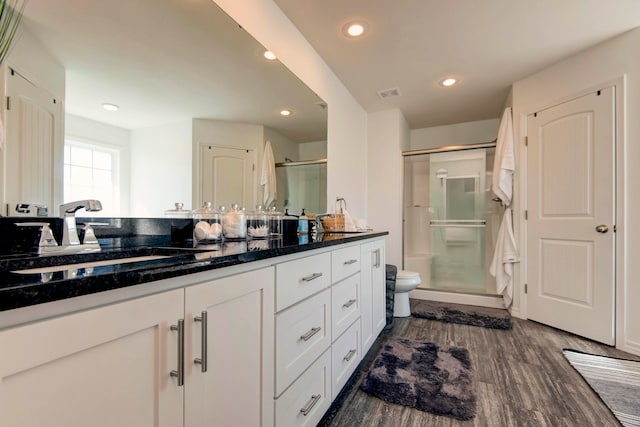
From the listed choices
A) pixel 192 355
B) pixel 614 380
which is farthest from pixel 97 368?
pixel 614 380

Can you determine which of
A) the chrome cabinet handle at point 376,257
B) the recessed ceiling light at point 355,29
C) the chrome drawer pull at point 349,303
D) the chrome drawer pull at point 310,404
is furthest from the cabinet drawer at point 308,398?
the recessed ceiling light at point 355,29

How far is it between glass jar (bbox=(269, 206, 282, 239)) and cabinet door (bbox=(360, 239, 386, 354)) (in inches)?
21.9

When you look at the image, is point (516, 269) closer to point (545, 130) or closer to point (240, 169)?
point (545, 130)

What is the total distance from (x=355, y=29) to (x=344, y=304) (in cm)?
193

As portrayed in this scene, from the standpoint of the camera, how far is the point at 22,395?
17.3 inches

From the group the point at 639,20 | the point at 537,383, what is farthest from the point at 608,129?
the point at 537,383

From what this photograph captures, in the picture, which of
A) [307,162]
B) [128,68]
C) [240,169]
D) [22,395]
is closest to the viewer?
[22,395]

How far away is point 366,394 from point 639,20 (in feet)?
10.1

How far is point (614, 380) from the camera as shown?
1.76 metres

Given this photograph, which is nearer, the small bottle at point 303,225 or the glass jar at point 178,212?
the glass jar at point 178,212

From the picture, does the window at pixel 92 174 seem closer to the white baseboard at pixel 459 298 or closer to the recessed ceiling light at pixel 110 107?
the recessed ceiling light at pixel 110 107

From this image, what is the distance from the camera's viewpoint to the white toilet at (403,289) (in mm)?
2875

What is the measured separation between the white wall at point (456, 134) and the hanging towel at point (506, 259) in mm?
1461

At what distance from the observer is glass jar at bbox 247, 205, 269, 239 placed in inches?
63.6
